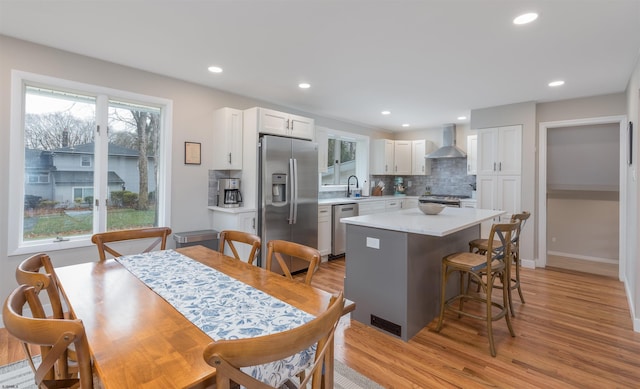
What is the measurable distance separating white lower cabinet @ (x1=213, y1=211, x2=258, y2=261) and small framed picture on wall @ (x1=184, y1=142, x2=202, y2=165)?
699 millimetres

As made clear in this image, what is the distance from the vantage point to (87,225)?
10.2ft

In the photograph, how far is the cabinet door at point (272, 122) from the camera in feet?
12.8

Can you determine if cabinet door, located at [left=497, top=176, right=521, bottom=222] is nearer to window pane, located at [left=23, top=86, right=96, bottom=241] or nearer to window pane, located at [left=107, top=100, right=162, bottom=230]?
window pane, located at [left=107, top=100, right=162, bottom=230]

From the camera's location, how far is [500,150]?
15.7ft

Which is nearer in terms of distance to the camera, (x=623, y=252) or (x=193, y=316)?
(x=193, y=316)

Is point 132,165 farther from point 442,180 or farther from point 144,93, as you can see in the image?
point 442,180

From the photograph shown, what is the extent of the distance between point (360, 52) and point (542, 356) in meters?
2.88

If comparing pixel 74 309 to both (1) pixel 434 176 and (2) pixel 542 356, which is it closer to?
(2) pixel 542 356

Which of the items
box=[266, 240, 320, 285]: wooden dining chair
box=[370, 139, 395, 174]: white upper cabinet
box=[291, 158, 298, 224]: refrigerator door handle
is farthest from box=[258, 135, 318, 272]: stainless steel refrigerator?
box=[370, 139, 395, 174]: white upper cabinet

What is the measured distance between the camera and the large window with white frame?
272cm

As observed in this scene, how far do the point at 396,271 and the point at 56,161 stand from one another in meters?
3.32

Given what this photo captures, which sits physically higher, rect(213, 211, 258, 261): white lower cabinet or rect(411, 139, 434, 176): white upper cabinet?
rect(411, 139, 434, 176): white upper cabinet

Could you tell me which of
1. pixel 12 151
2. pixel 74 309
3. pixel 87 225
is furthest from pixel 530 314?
pixel 12 151

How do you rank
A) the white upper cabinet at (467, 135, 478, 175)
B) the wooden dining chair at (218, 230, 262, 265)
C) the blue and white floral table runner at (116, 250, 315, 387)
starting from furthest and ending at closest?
the white upper cabinet at (467, 135, 478, 175) < the wooden dining chair at (218, 230, 262, 265) < the blue and white floral table runner at (116, 250, 315, 387)
